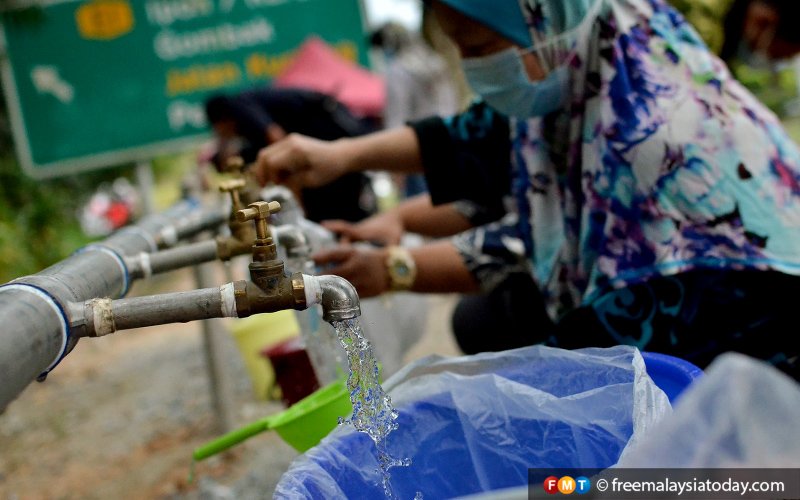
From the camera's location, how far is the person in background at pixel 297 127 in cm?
364

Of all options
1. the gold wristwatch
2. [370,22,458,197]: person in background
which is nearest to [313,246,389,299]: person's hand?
the gold wristwatch

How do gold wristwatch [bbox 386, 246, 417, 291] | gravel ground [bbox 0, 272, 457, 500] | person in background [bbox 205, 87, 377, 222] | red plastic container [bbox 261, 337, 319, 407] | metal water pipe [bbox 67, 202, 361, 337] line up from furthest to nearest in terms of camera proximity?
1. person in background [bbox 205, 87, 377, 222]
2. gravel ground [bbox 0, 272, 457, 500]
3. red plastic container [bbox 261, 337, 319, 407]
4. gold wristwatch [bbox 386, 246, 417, 291]
5. metal water pipe [bbox 67, 202, 361, 337]

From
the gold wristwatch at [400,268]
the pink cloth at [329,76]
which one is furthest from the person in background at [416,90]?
the gold wristwatch at [400,268]

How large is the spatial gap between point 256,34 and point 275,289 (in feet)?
14.8

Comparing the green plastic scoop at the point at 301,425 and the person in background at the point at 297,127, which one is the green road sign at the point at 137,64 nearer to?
the person in background at the point at 297,127

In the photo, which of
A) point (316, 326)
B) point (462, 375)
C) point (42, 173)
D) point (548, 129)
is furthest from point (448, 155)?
point (42, 173)

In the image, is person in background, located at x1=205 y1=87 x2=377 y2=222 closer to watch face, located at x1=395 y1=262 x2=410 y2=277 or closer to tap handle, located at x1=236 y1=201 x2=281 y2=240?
watch face, located at x1=395 y1=262 x2=410 y2=277

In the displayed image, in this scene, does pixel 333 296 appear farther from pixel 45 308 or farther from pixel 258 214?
pixel 45 308

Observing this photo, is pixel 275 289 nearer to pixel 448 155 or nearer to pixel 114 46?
pixel 448 155

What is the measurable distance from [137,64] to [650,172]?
14.7ft

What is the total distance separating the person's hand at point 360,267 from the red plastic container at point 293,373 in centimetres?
26

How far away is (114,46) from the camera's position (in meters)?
5.15

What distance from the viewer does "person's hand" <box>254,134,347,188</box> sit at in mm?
1762

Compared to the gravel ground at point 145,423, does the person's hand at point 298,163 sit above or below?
above
